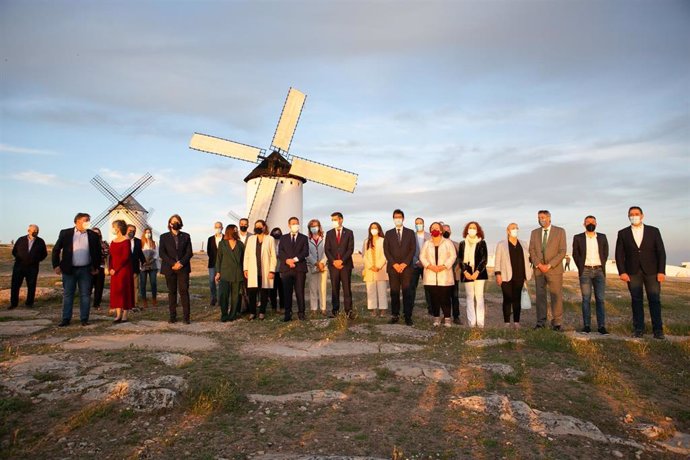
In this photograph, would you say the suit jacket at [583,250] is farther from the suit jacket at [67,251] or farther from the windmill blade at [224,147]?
the windmill blade at [224,147]

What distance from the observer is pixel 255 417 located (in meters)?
4.54

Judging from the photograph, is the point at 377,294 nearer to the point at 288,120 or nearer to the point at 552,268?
the point at 552,268

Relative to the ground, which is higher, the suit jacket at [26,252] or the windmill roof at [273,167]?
the windmill roof at [273,167]

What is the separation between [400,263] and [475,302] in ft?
5.67

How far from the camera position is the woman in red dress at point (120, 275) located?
9.23 meters

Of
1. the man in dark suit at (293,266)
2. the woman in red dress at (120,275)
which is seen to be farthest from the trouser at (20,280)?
the man in dark suit at (293,266)

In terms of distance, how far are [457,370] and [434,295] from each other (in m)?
3.50

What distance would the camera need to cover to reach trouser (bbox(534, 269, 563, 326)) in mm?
9102

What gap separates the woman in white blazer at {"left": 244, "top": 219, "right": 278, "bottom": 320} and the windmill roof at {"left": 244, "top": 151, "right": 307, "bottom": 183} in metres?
13.9

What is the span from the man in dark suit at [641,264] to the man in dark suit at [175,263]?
8401mm

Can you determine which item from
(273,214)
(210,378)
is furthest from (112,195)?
(210,378)

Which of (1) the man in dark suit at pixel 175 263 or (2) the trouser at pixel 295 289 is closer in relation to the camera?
(1) the man in dark suit at pixel 175 263

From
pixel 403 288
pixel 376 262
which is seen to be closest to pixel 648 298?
pixel 403 288

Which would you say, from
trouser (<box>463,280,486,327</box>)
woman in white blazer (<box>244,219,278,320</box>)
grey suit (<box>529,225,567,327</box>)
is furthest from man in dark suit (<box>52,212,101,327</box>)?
grey suit (<box>529,225,567,327</box>)
